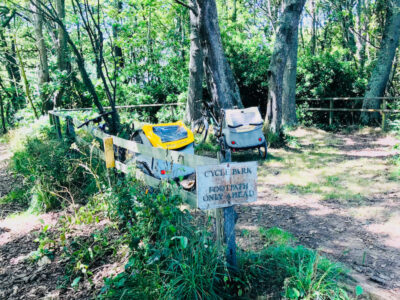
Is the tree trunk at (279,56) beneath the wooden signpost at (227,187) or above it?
above

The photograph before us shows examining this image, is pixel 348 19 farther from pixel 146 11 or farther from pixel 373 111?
pixel 146 11

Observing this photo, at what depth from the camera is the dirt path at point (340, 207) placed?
348 cm

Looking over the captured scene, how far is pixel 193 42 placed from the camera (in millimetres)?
10266

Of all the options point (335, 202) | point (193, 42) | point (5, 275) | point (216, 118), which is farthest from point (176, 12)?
point (5, 275)

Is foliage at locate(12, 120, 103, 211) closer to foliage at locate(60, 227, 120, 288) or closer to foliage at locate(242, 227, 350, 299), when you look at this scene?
foliage at locate(60, 227, 120, 288)

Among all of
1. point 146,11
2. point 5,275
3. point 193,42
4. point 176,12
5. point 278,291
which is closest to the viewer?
point 278,291

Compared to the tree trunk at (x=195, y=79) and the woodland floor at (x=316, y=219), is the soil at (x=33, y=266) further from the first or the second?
the tree trunk at (x=195, y=79)

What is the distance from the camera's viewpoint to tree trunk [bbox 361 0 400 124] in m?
11.0

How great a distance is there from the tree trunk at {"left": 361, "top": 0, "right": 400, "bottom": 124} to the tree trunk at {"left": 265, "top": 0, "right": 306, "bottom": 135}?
434cm

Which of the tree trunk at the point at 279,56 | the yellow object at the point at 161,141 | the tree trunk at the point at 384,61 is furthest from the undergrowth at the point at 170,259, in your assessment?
the tree trunk at the point at 384,61

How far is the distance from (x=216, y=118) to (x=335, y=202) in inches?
176

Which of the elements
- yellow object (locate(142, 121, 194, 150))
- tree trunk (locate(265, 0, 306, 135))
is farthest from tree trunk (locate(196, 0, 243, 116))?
yellow object (locate(142, 121, 194, 150))

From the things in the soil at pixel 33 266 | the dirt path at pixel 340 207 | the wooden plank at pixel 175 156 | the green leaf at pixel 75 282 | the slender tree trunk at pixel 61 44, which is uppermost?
the slender tree trunk at pixel 61 44

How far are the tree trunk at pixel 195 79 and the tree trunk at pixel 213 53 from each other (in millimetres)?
2206
